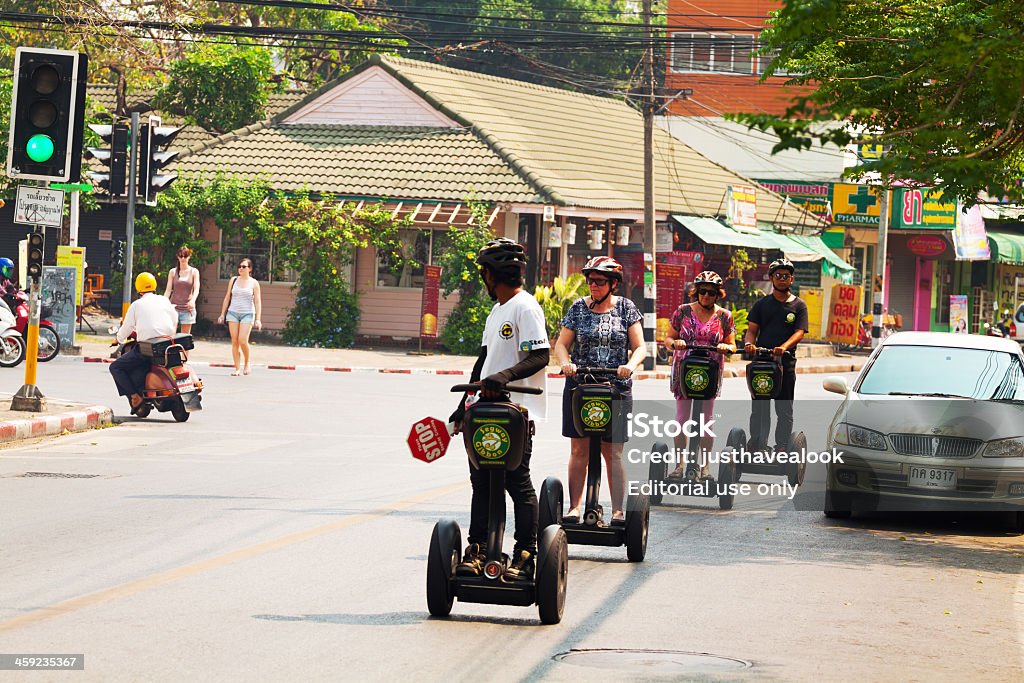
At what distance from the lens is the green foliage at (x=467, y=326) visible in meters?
32.4

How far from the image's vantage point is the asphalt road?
699 cm

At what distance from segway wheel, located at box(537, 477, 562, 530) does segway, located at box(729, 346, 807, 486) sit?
13.2 ft

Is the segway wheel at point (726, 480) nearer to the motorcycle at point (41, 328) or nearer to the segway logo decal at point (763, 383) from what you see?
the segway logo decal at point (763, 383)

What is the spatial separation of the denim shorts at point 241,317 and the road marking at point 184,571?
A: 1206cm

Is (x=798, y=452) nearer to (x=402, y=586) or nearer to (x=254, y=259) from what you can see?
(x=402, y=586)

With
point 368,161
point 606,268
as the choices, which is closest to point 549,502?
point 606,268

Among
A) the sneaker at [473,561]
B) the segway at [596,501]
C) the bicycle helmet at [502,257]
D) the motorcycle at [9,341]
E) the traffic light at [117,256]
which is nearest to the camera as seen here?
Result: the sneaker at [473,561]

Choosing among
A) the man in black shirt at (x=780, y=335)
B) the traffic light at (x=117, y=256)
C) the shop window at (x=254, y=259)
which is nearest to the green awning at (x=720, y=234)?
the shop window at (x=254, y=259)

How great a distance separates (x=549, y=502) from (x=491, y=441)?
1591mm

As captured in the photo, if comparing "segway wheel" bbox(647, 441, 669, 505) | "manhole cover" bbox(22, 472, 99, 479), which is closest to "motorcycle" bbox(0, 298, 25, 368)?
"manhole cover" bbox(22, 472, 99, 479)

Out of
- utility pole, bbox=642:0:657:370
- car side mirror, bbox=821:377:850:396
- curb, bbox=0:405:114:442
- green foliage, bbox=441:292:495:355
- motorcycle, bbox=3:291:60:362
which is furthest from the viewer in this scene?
green foliage, bbox=441:292:495:355

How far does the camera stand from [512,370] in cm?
782

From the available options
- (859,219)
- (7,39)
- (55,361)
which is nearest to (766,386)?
(55,361)

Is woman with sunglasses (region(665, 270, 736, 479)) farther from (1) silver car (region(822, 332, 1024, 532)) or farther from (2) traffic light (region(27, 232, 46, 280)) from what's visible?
(2) traffic light (region(27, 232, 46, 280))
